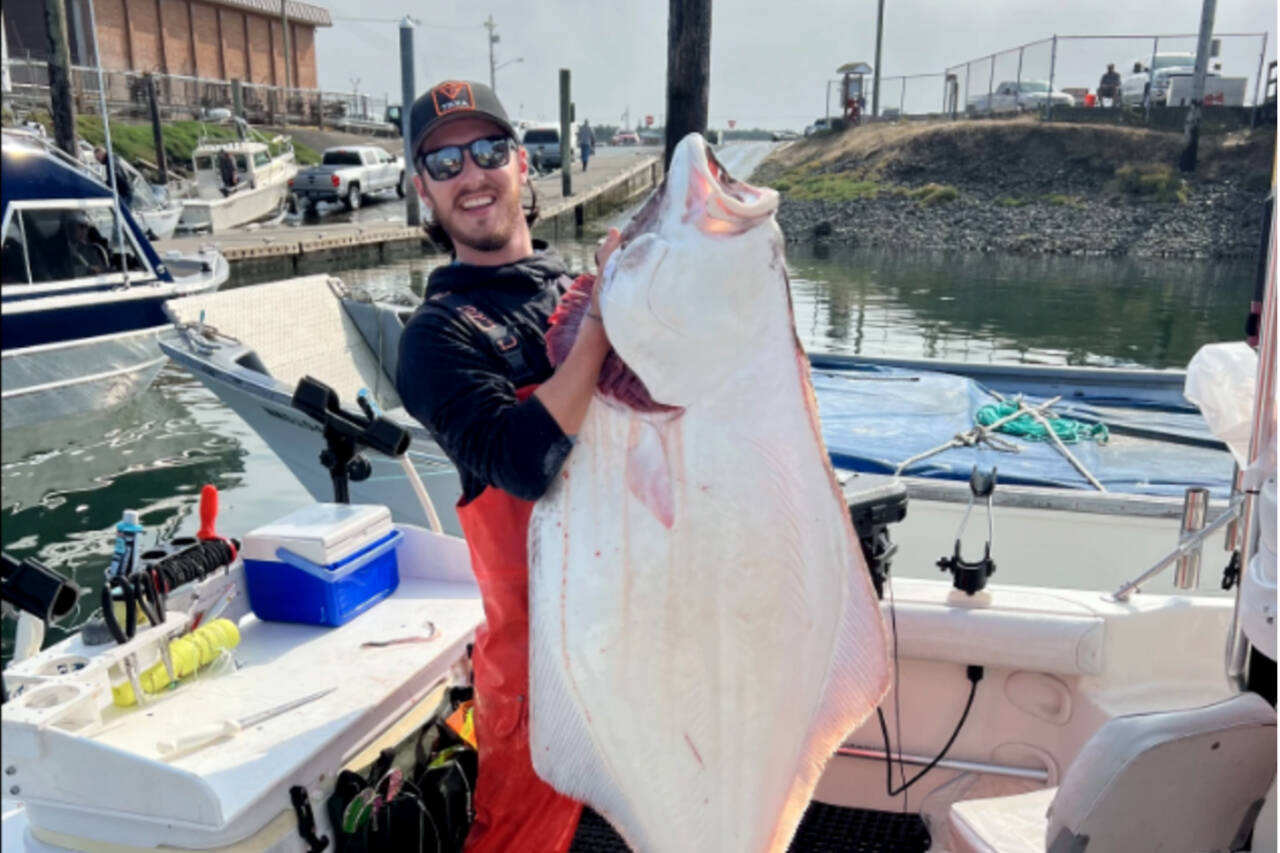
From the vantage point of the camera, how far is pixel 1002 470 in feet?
17.5

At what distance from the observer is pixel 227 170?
25.8m

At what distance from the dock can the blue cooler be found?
10090 mm

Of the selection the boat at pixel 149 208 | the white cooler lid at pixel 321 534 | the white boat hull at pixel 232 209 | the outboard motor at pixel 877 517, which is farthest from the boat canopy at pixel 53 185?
the white boat hull at pixel 232 209

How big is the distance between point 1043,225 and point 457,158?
1213 inches

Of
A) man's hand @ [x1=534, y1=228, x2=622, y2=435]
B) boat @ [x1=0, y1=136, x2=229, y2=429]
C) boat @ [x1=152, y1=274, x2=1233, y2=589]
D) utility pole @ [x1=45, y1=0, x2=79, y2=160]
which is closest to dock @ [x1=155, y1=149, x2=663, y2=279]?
utility pole @ [x1=45, y1=0, x2=79, y2=160]

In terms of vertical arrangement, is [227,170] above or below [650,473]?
above

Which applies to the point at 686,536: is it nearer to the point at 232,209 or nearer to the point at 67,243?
the point at 67,243

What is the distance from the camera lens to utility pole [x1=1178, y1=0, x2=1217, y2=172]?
2455cm

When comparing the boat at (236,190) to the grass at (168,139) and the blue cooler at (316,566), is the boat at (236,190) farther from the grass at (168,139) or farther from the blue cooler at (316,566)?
the blue cooler at (316,566)

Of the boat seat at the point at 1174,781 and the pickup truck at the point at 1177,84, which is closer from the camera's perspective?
the boat seat at the point at 1174,781

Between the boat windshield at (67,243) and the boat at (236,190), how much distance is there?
44.9ft

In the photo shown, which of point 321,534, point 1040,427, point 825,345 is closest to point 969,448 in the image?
point 1040,427

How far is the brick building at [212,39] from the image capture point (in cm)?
3331

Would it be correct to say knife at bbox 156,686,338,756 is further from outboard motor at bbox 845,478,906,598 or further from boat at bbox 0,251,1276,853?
outboard motor at bbox 845,478,906,598
